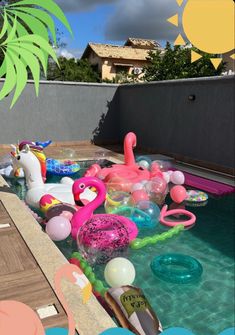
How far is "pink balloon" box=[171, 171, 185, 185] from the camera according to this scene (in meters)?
9.39

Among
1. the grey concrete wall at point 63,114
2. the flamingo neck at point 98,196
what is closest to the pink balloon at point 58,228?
the flamingo neck at point 98,196

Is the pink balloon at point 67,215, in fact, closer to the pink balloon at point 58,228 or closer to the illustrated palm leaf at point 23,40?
the pink balloon at point 58,228

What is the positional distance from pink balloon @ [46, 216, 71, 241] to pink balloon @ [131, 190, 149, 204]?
6.41ft

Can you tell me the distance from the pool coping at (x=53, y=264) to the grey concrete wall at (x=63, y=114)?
8554 mm

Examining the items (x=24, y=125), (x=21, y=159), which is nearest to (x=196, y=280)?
(x=21, y=159)

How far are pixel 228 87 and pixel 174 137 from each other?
3.05 metres

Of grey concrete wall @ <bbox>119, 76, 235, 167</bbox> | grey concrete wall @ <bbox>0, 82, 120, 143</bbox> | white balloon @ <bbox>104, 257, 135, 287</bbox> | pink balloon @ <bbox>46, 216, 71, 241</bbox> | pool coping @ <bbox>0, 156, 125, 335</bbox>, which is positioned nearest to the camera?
pool coping @ <bbox>0, 156, 125, 335</bbox>

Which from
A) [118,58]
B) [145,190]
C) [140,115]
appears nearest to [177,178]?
[145,190]

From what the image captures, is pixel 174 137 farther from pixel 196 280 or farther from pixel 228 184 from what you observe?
pixel 196 280

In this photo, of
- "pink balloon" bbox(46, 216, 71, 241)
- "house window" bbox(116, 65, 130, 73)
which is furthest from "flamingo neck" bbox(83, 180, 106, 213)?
"house window" bbox(116, 65, 130, 73)

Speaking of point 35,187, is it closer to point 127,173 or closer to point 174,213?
point 127,173

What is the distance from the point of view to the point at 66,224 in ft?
18.7

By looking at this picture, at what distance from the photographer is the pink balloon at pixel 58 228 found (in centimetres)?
558

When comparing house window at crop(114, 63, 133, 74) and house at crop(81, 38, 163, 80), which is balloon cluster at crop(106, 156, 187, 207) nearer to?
house at crop(81, 38, 163, 80)
